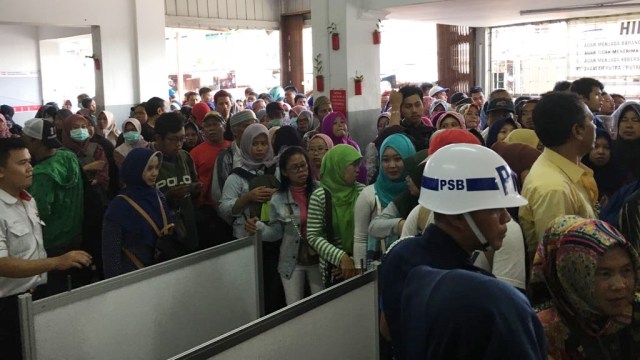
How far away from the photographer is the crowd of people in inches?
56.9

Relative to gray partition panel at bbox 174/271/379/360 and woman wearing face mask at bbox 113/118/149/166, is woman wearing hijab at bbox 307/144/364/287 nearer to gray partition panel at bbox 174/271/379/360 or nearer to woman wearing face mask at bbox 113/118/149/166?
gray partition panel at bbox 174/271/379/360

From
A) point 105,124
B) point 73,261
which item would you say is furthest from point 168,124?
point 105,124

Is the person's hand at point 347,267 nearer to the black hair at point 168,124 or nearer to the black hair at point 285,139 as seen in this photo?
the black hair at point 168,124

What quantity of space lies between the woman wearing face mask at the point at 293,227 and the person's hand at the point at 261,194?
10 cm

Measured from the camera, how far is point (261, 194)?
3.61 m

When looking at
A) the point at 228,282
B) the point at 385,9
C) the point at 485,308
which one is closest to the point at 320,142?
the point at 228,282

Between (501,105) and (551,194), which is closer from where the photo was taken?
(551,194)

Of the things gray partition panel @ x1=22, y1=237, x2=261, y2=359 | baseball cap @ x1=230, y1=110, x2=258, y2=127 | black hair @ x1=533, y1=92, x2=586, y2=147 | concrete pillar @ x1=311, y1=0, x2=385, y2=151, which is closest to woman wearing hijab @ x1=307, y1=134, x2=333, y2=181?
baseball cap @ x1=230, y1=110, x2=258, y2=127

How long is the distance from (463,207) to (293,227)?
6.67 feet

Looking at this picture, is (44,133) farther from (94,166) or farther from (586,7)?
(586,7)

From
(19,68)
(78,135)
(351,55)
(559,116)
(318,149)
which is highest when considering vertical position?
(19,68)

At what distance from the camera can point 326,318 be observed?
85.3 inches

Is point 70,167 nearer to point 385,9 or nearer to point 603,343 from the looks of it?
point 603,343

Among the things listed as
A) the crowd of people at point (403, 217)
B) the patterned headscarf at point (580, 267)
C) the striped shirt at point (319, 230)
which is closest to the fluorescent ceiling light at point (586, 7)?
the crowd of people at point (403, 217)
